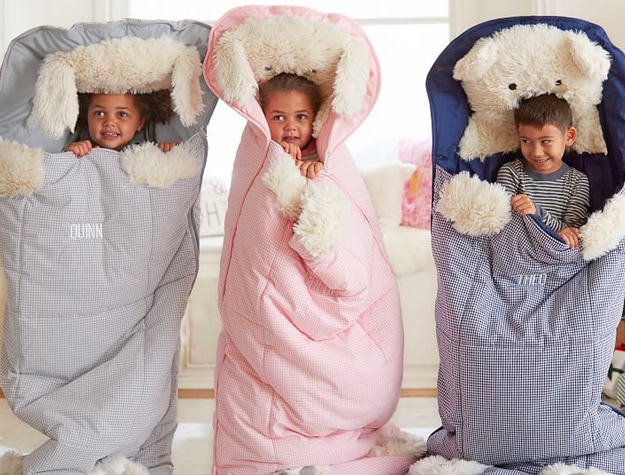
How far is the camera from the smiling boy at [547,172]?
6.13ft

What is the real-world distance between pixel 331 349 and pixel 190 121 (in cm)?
62

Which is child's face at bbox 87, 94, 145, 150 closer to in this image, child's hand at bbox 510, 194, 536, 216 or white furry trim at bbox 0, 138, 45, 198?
white furry trim at bbox 0, 138, 45, 198

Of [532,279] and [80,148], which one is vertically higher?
[80,148]

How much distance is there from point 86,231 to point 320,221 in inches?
21.4

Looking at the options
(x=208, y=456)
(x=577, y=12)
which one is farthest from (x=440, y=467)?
(x=577, y=12)

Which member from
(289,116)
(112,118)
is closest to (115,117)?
(112,118)

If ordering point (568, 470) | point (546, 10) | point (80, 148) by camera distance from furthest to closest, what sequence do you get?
point (546, 10) → point (80, 148) → point (568, 470)

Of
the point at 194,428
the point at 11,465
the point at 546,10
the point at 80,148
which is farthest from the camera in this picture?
the point at 546,10

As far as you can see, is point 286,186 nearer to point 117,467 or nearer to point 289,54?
point 289,54

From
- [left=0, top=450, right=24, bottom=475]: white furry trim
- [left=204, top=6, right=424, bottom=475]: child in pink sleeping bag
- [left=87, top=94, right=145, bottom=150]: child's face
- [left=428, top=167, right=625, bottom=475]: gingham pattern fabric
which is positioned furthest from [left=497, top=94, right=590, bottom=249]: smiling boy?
[left=0, top=450, right=24, bottom=475]: white furry trim

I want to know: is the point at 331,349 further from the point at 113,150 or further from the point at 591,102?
the point at 591,102

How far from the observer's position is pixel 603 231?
1.77m

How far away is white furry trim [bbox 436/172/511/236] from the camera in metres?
1.83

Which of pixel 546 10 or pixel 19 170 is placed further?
pixel 546 10
